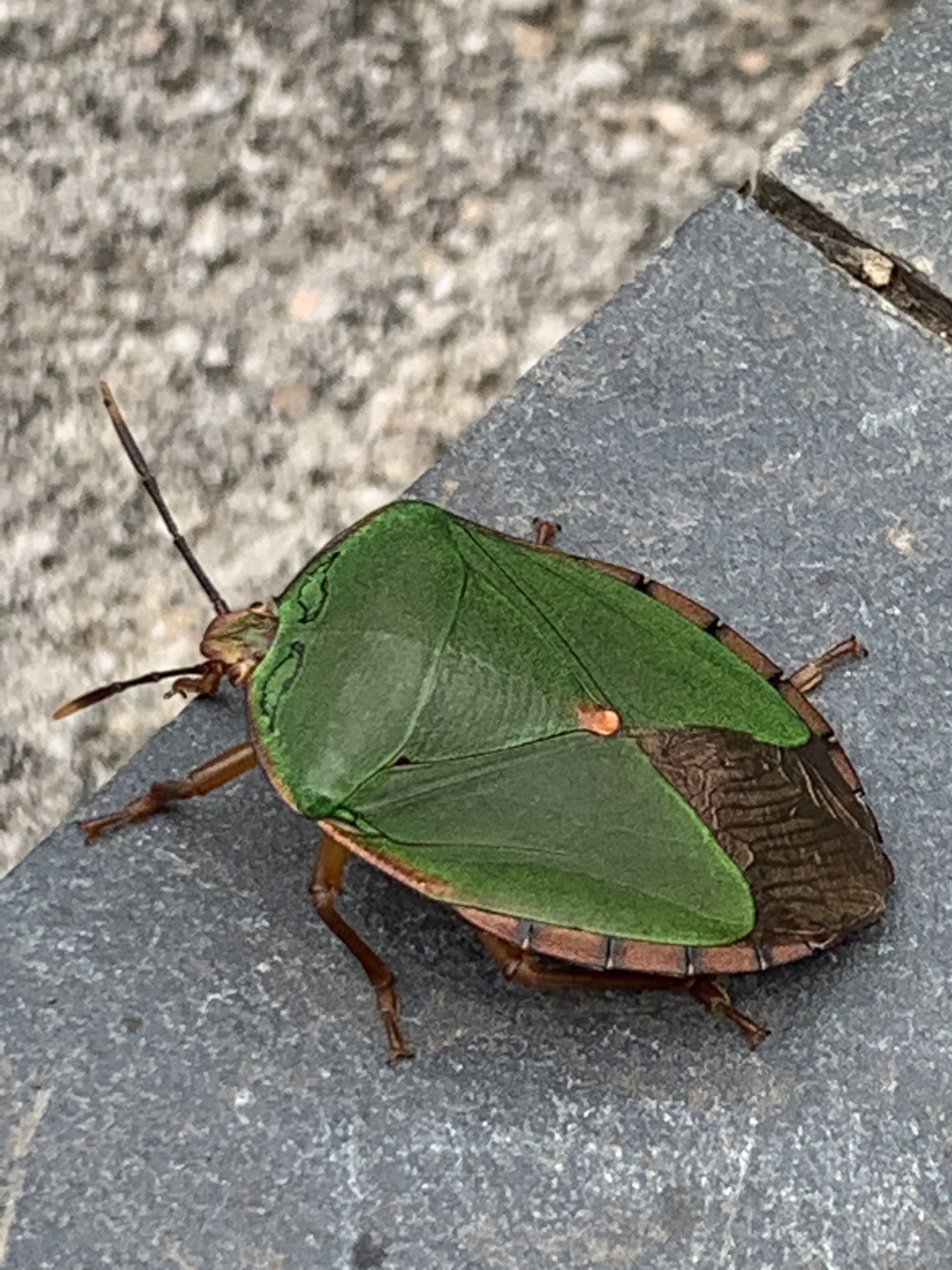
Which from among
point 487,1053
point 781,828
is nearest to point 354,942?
point 487,1053

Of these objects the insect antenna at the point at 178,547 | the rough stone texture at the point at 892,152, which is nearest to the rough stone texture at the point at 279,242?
the rough stone texture at the point at 892,152

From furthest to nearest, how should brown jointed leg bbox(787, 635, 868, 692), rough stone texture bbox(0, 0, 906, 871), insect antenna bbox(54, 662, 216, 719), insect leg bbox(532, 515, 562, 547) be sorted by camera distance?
rough stone texture bbox(0, 0, 906, 871) < insect leg bbox(532, 515, 562, 547) < brown jointed leg bbox(787, 635, 868, 692) < insect antenna bbox(54, 662, 216, 719)

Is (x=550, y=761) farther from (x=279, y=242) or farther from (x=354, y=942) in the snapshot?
(x=279, y=242)

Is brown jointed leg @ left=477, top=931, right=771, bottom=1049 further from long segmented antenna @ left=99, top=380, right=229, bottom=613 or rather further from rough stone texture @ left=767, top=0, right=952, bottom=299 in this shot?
rough stone texture @ left=767, top=0, right=952, bottom=299

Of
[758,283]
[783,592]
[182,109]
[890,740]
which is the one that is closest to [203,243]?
[182,109]

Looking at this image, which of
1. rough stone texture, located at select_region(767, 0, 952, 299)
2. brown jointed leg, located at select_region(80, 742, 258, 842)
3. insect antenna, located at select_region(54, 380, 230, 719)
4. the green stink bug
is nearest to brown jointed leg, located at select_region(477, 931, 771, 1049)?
the green stink bug

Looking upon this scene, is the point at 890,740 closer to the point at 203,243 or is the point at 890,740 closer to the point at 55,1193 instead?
the point at 55,1193

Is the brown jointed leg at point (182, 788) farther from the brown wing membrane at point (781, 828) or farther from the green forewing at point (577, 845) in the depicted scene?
the brown wing membrane at point (781, 828)
